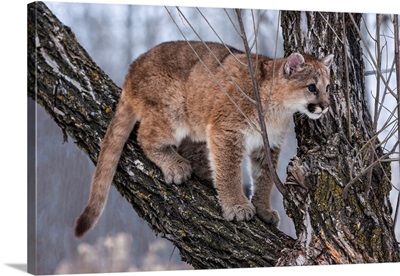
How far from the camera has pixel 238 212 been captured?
4.96m

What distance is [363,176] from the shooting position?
541 cm

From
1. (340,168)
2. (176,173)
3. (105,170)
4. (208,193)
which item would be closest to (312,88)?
(340,168)

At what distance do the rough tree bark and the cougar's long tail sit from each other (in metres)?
0.06

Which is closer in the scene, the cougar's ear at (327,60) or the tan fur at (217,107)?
the tan fur at (217,107)

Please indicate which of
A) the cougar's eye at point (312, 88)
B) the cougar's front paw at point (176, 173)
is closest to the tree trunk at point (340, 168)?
the cougar's eye at point (312, 88)

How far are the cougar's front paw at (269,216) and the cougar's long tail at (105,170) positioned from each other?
119 cm

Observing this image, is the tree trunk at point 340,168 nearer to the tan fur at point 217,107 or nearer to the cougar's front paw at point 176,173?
the tan fur at point 217,107

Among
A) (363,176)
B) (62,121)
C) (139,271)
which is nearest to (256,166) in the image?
(363,176)

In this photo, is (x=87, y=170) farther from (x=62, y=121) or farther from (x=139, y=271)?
(x=139, y=271)

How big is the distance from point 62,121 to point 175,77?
41.6 inches

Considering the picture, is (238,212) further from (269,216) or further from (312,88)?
(312,88)

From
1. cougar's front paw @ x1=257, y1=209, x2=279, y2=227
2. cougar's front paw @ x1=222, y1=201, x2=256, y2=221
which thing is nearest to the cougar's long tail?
cougar's front paw @ x1=222, y1=201, x2=256, y2=221

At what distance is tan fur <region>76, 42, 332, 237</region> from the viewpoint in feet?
16.9

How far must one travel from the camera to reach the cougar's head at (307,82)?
522cm
